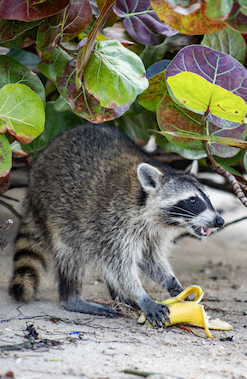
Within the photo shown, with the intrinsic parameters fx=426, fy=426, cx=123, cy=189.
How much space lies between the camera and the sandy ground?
2188mm

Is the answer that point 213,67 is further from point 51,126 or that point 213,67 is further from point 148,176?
point 51,126

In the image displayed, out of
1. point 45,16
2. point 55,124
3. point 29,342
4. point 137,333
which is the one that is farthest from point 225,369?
point 55,124

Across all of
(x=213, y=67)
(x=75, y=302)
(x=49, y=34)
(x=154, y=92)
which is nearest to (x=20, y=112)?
(x=49, y=34)

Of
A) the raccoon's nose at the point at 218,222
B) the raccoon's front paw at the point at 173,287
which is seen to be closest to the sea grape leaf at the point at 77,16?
the raccoon's nose at the point at 218,222

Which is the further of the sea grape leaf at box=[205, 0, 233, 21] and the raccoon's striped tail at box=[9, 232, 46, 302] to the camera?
the raccoon's striped tail at box=[9, 232, 46, 302]

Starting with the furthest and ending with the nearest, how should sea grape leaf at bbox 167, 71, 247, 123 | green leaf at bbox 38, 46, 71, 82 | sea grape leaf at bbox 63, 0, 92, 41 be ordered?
1. green leaf at bbox 38, 46, 71, 82
2. sea grape leaf at bbox 63, 0, 92, 41
3. sea grape leaf at bbox 167, 71, 247, 123

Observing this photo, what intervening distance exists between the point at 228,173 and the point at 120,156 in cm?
108

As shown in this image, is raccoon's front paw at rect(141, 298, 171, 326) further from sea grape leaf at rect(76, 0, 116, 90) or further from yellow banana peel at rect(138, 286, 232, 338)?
sea grape leaf at rect(76, 0, 116, 90)

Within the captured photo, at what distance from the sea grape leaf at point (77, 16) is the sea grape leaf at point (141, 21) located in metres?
0.56

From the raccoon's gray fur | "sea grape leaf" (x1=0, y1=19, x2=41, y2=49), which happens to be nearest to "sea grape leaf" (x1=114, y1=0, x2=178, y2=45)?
"sea grape leaf" (x1=0, y1=19, x2=41, y2=49)

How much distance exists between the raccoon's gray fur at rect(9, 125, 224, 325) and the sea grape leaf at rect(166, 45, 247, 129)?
3.16ft

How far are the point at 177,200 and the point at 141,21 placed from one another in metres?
1.50

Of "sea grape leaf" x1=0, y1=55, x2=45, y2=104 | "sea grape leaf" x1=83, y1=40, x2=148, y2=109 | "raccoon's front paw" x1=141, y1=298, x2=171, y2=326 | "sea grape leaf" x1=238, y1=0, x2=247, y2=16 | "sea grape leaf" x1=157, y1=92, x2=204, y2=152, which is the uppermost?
"sea grape leaf" x1=238, y1=0, x2=247, y2=16

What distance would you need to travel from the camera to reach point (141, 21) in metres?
3.45
